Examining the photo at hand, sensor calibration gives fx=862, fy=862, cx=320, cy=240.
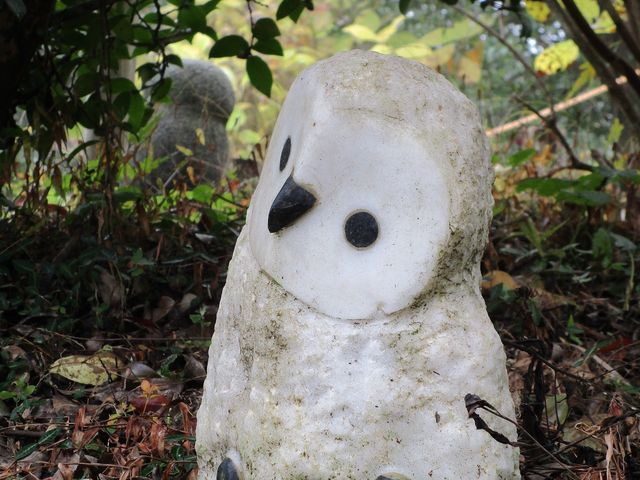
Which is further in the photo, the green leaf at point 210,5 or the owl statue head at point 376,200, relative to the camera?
the green leaf at point 210,5

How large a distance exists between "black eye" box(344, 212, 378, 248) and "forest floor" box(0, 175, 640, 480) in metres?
0.61

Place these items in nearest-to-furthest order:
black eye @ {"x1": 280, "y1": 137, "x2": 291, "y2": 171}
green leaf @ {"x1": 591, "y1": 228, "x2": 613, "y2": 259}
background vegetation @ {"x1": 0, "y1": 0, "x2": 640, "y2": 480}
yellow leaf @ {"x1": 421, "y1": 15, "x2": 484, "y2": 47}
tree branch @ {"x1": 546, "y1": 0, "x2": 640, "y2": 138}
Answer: black eye @ {"x1": 280, "y1": 137, "x2": 291, "y2": 171} → background vegetation @ {"x1": 0, "y1": 0, "x2": 640, "y2": 480} → tree branch @ {"x1": 546, "y1": 0, "x2": 640, "y2": 138} → green leaf @ {"x1": 591, "y1": 228, "x2": 613, "y2": 259} → yellow leaf @ {"x1": 421, "y1": 15, "x2": 484, "y2": 47}

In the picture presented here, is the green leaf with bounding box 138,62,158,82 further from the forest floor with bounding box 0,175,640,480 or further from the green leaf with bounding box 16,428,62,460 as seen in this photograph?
the green leaf with bounding box 16,428,62,460

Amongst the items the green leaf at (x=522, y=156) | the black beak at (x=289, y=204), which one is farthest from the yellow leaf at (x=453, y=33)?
the black beak at (x=289, y=204)

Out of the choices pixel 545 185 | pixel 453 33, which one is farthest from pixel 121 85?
pixel 453 33

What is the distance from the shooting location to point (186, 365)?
2.77 meters

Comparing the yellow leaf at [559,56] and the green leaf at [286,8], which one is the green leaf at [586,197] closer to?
the green leaf at [286,8]

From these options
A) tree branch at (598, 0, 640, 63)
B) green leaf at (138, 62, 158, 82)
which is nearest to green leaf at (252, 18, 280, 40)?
green leaf at (138, 62, 158, 82)

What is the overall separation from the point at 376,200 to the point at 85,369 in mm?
1456

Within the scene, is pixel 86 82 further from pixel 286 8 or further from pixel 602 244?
pixel 602 244

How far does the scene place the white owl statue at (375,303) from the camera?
5.25 ft

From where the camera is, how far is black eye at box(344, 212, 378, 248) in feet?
5.34

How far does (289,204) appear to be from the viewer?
5.35ft

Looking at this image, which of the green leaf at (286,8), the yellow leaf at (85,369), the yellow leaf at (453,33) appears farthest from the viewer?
the yellow leaf at (453,33)
